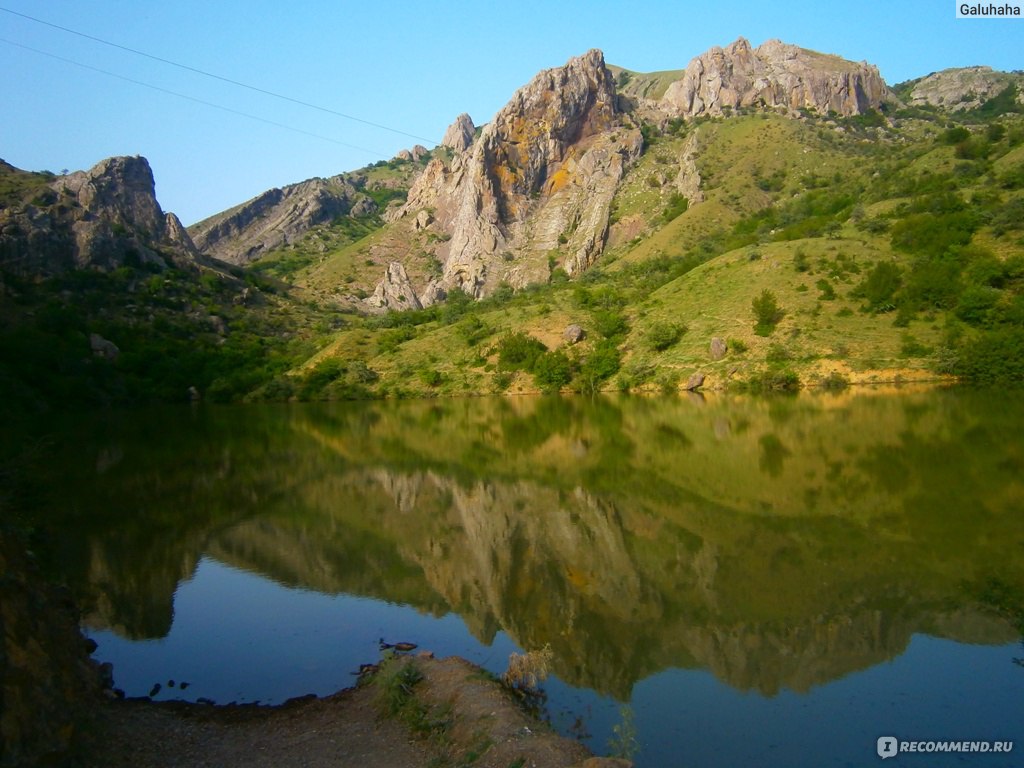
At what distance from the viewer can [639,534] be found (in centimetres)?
1581

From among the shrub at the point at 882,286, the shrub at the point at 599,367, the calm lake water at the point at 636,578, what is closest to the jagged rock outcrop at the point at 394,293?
the shrub at the point at 599,367

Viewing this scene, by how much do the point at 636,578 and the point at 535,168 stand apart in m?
A: 134

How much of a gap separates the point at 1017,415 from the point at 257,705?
3238 cm

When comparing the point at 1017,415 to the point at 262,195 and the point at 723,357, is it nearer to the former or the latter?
the point at 723,357

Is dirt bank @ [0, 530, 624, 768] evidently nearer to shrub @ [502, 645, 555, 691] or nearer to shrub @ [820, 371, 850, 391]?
shrub @ [502, 645, 555, 691]

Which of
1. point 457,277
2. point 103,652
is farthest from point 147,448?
point 457,277

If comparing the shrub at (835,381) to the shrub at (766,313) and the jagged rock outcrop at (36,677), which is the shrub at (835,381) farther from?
the jagged rock outcrop at (36,677)

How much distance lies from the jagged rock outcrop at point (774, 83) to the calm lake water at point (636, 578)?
402ft

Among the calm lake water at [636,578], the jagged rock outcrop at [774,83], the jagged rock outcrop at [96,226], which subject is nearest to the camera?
the calm lake water at [636,578]

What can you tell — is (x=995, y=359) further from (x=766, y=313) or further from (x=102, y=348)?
(x=102, y=348)

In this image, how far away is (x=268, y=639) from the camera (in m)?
11.7

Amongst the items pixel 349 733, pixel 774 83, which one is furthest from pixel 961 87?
pixel 349 733

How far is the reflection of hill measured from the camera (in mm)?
10234

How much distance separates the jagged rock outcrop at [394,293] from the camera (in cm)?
12975
